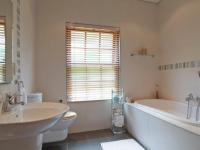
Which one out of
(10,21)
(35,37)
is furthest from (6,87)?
(35,37)

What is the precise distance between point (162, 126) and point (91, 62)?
1.78m

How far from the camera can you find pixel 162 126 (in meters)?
2.04

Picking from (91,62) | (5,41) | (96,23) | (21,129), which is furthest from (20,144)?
(96,23)

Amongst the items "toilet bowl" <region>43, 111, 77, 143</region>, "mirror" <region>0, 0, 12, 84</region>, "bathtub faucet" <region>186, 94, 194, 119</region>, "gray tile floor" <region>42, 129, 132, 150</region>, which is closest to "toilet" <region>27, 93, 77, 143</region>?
"toilet bowl" <region>43, 111, 77, 143</region>

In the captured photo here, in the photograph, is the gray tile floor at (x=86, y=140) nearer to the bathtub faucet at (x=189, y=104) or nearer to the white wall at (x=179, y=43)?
the bathtub faucet at (x=189, y=104)

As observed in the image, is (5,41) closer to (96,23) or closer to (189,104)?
(96,23)

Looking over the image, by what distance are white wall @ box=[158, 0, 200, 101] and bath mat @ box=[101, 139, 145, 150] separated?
131 cm

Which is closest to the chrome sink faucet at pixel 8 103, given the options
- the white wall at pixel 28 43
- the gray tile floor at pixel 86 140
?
the white wall at pixel 28 43

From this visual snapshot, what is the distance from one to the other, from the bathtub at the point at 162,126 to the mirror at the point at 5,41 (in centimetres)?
195

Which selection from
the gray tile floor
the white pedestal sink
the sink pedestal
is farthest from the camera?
the gray tile floor

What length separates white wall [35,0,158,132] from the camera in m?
2.88

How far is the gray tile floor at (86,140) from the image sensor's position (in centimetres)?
248

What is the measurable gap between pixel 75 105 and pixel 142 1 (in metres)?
2.75

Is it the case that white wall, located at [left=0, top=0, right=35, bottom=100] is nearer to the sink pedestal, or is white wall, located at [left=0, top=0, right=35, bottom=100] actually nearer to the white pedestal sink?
the white pedestal sink
